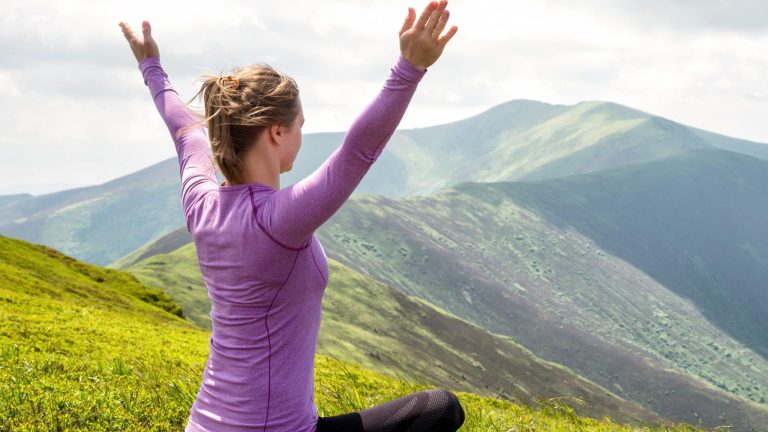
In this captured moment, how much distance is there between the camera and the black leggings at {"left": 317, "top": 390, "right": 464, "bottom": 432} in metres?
4.46

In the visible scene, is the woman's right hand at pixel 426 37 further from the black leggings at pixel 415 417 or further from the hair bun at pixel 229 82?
the black leggings at pixel 415 417

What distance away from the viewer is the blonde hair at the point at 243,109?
3.78m

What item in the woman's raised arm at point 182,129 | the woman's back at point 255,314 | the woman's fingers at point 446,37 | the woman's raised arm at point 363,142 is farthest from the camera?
the woman's raised arm at point 182,129

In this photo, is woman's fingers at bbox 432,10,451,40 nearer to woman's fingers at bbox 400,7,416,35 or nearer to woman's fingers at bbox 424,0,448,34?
woman's fingers at bbox 424,0,448,34

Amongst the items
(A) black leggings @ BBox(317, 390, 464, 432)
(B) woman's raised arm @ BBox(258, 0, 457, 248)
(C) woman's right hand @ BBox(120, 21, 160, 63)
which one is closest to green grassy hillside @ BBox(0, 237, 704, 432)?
(A) black leggings @ BBox(317, 390, 464, 432)

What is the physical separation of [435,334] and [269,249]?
15605cm

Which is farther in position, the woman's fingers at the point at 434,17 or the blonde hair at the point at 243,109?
the blonde hair at the point at 243,109

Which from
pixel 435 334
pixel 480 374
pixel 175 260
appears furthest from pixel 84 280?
pixel 435 334

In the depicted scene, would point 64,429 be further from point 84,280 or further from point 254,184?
point 84,280

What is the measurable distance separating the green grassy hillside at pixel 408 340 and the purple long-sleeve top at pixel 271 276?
79385 millimetres

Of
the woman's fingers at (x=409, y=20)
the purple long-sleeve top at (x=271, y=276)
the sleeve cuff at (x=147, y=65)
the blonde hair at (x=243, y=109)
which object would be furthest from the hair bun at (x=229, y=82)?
the sleeve cuff at (x=147, y=65)

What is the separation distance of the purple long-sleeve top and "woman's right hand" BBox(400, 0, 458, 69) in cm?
5

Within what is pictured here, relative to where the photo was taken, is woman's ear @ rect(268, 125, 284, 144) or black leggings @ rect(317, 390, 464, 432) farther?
black leggings @ rect(317, 390, 464, 432)

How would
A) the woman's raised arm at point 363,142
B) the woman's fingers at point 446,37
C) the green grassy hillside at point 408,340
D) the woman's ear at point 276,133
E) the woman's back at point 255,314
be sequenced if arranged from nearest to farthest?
1. the woman's raised arm at point 363,142
2. the woman's fingers at point 446,37
3. the woman's back at point 255,314
4. the woman's ear at point 276,133
5. the green grassy hillside at point 408,340
